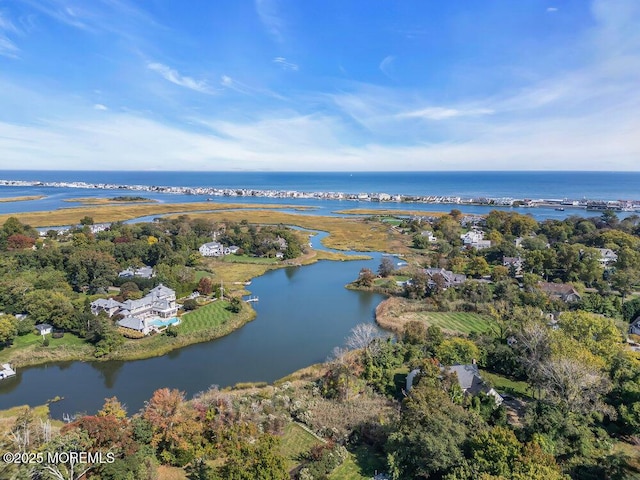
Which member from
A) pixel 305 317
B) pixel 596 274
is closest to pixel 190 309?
pixel 305 317

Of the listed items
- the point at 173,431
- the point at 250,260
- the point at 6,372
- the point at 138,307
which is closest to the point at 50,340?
the point at 6,372

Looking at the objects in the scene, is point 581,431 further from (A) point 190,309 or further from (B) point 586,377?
(A) point 190,309

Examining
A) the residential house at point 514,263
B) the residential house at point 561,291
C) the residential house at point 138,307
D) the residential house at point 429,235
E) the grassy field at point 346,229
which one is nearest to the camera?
the residential house at point 138,307

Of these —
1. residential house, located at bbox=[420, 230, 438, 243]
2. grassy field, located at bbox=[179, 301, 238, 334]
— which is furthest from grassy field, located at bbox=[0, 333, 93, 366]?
residential house, located at bbox=[420, 230, 438, 243]

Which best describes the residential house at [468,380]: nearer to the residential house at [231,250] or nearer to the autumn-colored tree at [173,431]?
the autumn-colored tree at [173,431]

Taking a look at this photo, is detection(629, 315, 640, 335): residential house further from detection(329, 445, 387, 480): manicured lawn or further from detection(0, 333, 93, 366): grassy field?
detection(0, 333, 93, 366): grassy field

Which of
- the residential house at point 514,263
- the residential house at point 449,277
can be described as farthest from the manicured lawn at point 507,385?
the residential house at point 514,263
